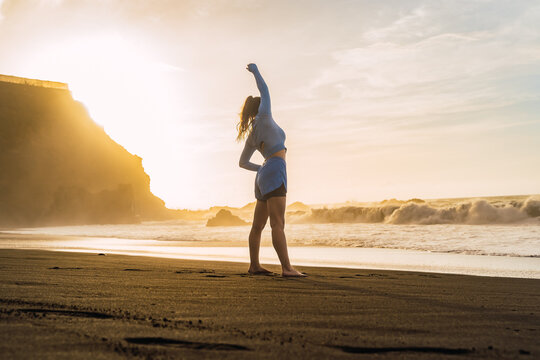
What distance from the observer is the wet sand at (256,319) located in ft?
6.35

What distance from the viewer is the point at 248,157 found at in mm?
5660

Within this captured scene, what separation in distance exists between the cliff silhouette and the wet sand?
68.8 metres

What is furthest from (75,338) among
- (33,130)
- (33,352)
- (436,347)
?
(33,130)

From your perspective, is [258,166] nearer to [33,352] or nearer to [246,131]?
[246,131]

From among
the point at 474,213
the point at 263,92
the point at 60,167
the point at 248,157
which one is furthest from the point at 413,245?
the point at 60,167

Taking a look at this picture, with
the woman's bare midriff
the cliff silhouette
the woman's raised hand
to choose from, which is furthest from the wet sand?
the cliff silhouette

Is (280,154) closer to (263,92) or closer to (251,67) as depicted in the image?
(263,92)

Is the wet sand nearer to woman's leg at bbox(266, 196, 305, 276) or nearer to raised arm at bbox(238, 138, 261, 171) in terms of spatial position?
woman's leg at bbox(266, 196, 305, 276)

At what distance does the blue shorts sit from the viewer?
525cm

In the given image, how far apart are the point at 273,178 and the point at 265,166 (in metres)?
0.17

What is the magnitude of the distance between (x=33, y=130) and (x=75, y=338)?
8383 centimetres

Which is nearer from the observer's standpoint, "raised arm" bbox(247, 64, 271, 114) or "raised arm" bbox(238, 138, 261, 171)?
"raised arm" bbox(247, 64, 271, 114)

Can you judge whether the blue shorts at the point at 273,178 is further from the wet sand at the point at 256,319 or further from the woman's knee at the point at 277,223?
the wet sand at the point at 256,319

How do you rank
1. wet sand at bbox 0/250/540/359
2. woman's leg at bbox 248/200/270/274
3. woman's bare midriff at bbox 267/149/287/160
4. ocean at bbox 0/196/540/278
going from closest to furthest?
1. wet sand at bbox 0/250/540/359
2. woman's bare midriff at bbox 267/149/287/160
3. woman's leg at bbox 248/200/270/274
4. ocean at bbox 0/196/540/278
